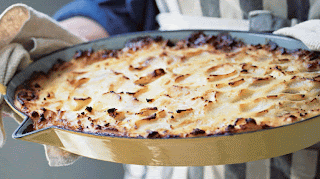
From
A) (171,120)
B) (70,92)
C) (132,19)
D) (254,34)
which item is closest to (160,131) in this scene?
(171,120)

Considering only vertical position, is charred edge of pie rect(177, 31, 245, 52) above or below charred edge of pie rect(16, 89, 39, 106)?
below

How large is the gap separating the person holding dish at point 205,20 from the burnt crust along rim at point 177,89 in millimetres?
163

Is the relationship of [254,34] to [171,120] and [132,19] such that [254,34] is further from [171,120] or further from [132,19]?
[132,19]

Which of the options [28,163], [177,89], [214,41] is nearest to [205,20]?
[214,41]

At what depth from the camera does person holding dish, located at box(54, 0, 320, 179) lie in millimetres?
813

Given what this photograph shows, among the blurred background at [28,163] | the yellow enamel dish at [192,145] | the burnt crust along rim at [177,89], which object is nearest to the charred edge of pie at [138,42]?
the burnt crust along rim at [177,89]

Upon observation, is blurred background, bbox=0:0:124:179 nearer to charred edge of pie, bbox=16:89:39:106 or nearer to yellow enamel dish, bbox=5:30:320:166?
charred edge of pie, bbox=16:89:39:106

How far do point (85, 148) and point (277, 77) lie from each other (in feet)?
1.32

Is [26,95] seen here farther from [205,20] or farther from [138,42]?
[205,20]

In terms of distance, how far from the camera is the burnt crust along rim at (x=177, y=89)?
0.55 metres

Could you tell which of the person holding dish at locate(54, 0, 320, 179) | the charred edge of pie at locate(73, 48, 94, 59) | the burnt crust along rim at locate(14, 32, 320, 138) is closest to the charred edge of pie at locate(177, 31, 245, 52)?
the burnt crust along rim at locate(14, 32, 320, 138)

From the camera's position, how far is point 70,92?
2.51 ft

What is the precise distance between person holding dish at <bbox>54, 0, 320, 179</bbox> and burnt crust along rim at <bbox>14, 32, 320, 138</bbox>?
16 cm

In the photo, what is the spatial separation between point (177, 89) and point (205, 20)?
476 millimetres
